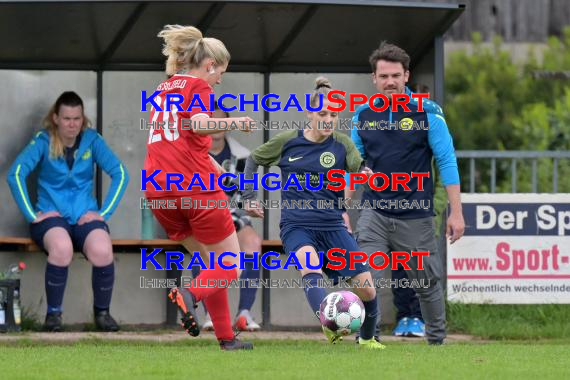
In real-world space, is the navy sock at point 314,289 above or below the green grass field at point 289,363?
above

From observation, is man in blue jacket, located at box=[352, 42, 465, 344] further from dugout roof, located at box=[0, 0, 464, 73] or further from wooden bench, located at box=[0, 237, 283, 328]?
wooden bench, located at box=[0, 237, 283, 328]

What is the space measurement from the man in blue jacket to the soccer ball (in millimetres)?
842

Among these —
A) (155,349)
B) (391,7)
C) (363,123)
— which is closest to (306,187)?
(363,123)

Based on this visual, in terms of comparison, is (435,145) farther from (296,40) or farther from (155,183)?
(296,40)

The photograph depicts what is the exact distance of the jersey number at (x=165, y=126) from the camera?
8.42 metres

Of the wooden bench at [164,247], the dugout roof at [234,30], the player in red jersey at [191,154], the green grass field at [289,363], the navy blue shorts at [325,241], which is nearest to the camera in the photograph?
the green grass field at [289,363]

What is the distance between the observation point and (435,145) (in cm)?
953

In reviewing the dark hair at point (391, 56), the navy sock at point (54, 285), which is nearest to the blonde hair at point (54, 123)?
the navy sock at point (54, 285)

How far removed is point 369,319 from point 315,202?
35.1 inches

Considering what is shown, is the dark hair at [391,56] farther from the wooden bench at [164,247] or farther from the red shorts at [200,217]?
the wooden bench at [164,247]

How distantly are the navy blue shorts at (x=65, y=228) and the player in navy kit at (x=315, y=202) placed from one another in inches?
97.5

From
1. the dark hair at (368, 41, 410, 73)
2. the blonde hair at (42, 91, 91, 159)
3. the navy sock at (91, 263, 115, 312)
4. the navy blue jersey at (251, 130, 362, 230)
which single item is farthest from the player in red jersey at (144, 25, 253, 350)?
the blonde hair at (42, 91, 91, 159)

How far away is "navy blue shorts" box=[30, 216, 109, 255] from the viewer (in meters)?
11.5

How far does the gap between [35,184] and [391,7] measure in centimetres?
340
